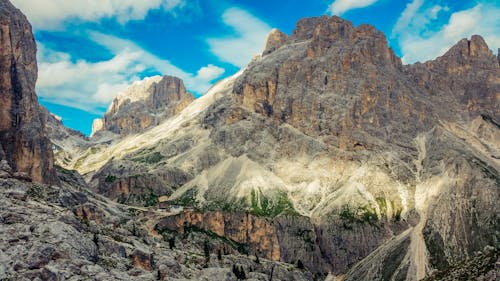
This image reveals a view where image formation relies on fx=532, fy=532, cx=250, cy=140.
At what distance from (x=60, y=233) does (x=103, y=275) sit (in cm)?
1632

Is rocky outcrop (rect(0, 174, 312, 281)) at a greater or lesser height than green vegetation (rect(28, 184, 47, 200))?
lesser

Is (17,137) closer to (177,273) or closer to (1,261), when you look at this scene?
(177,273)

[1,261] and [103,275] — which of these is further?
[103,275]

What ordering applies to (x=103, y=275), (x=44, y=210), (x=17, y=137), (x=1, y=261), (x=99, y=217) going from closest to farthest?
1. (x=1, y=261)
2. (x=103, y=275)
3. (x=44, y=210)
4. (x=99, y=217)
5. (x=17, y=137)

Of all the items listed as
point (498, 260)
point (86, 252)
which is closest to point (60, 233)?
point (86, 252)

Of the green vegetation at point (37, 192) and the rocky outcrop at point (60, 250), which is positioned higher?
the green vegetation at point (37, 192)

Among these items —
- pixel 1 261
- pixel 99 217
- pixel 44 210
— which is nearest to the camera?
pixel 1 261

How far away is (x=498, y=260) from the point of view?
92938 millimetres

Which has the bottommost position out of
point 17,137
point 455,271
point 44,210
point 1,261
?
point 455,271

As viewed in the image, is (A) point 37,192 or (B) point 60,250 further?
(A) point 37,192

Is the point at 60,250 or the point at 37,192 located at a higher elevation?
the point at 37,192

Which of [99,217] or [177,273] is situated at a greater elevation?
[99,217]

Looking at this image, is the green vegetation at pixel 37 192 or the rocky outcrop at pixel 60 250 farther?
the green vegetation at pixel 37 192

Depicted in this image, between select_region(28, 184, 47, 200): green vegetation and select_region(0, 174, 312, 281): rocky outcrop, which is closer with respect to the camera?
select_region(0, 174, 312, 281): rocky outcrop
